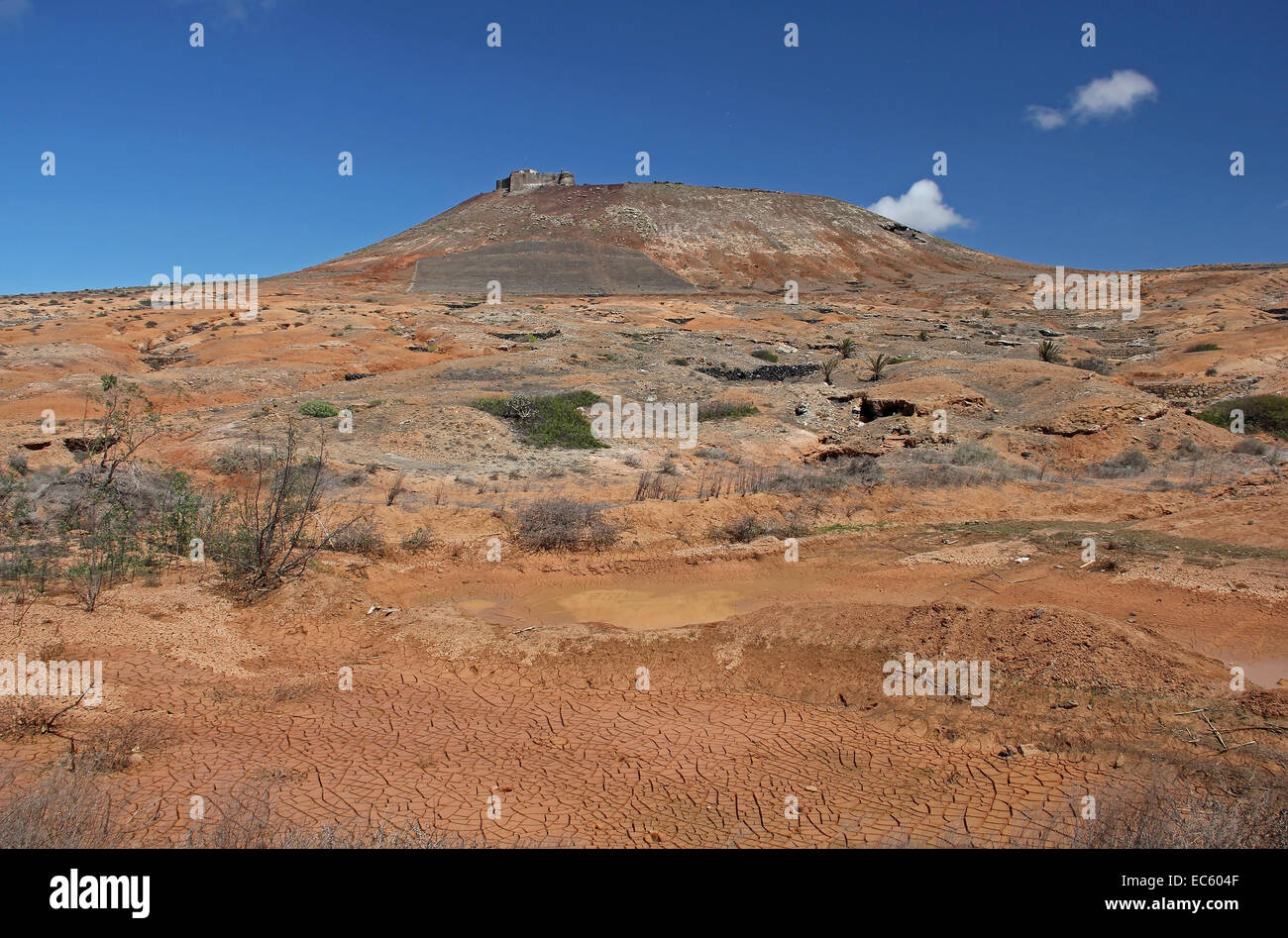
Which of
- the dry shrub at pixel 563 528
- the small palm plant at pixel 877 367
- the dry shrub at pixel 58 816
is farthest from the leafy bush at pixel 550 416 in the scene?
the dry shrub at pixel 58 816

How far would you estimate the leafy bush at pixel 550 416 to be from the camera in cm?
1787

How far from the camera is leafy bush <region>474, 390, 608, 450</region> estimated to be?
704 inches

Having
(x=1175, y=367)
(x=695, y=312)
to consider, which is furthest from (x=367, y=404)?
(x=1175, y=367)

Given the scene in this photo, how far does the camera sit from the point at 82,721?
5.32 metres

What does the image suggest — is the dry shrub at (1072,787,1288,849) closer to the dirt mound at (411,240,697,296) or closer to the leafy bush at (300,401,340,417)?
the leafy bush at (300,401,340,417)

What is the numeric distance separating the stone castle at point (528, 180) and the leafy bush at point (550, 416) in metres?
60.7

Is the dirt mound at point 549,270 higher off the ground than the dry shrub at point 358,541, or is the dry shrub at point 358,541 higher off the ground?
the dirt mound at point 549,270

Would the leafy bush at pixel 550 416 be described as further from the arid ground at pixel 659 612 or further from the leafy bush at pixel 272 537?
the leafy bush at pixel 272 537

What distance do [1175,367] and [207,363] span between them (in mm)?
34387

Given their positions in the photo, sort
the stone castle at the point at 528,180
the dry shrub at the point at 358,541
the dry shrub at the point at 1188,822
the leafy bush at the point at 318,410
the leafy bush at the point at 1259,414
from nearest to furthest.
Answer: the dry shrub at the point at 1188,822, the dry shrub at the point at 358,541, the leafy bush at the point at 318,410, the leafy bush at the point at 1259,414, the stone castle at the point at 528,180

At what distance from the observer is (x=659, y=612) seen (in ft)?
29.7

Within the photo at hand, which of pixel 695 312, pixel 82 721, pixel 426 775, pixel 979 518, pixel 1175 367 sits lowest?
pixel 426 775

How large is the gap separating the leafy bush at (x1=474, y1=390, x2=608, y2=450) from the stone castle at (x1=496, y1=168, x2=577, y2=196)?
199 ft

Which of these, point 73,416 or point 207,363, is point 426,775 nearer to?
point 73,416
